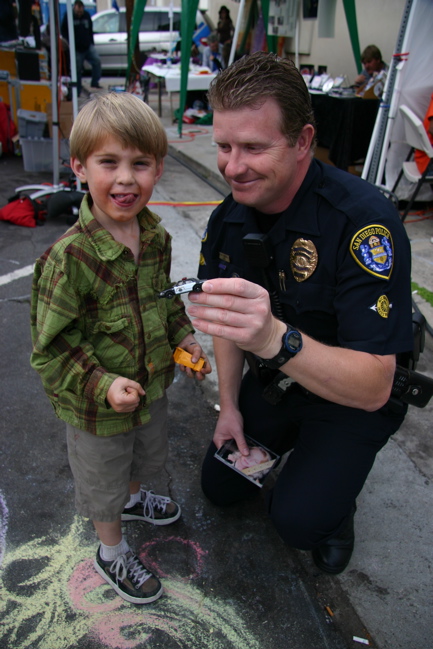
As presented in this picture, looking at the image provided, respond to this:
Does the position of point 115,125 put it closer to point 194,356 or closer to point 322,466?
point 194,356

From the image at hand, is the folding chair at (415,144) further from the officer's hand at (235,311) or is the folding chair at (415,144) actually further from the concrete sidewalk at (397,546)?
the officer's hand at (235,311)

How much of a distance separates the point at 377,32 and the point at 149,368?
26.7ft

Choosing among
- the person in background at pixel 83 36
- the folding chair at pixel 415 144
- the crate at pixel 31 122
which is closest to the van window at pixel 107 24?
the person in background at pixel 83 36

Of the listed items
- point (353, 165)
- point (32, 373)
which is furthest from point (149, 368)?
point (353, 165)

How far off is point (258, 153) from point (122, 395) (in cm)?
84

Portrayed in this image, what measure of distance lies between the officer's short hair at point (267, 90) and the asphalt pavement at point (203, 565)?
148cm

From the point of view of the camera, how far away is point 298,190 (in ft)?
5.57

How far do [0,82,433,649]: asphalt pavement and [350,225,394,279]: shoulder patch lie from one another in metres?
1.10

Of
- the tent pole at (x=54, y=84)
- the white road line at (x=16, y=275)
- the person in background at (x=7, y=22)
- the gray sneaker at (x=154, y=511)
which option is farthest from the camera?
the person in background at (x=7, y=22)

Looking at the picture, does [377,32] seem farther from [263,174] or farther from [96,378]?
[96,378]

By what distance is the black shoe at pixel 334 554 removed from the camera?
69.0 inches

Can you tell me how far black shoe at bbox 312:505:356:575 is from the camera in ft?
Result: 5.75

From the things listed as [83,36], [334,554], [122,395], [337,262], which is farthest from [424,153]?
[83,36]

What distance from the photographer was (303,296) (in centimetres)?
166
